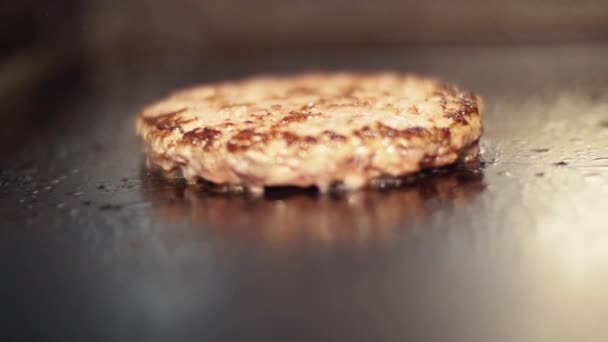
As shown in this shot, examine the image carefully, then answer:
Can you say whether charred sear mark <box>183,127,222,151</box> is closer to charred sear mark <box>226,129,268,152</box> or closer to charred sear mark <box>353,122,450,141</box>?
charred sear mark <box>226,129,268,152</box>

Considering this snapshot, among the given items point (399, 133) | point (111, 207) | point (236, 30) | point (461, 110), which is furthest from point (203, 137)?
point (236, 30)

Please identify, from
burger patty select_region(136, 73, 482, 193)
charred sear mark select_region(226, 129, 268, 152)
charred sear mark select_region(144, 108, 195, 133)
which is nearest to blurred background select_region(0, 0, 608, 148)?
charred sear mark select_region(144, 108, 195, 133)

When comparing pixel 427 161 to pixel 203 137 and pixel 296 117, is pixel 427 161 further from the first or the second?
pixel 203 137

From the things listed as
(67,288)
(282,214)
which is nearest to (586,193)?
(282,214)

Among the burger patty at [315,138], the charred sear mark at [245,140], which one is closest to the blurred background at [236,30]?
the burger patty at [315,138]

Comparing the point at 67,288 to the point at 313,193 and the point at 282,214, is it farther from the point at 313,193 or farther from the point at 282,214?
the point at 313,193
